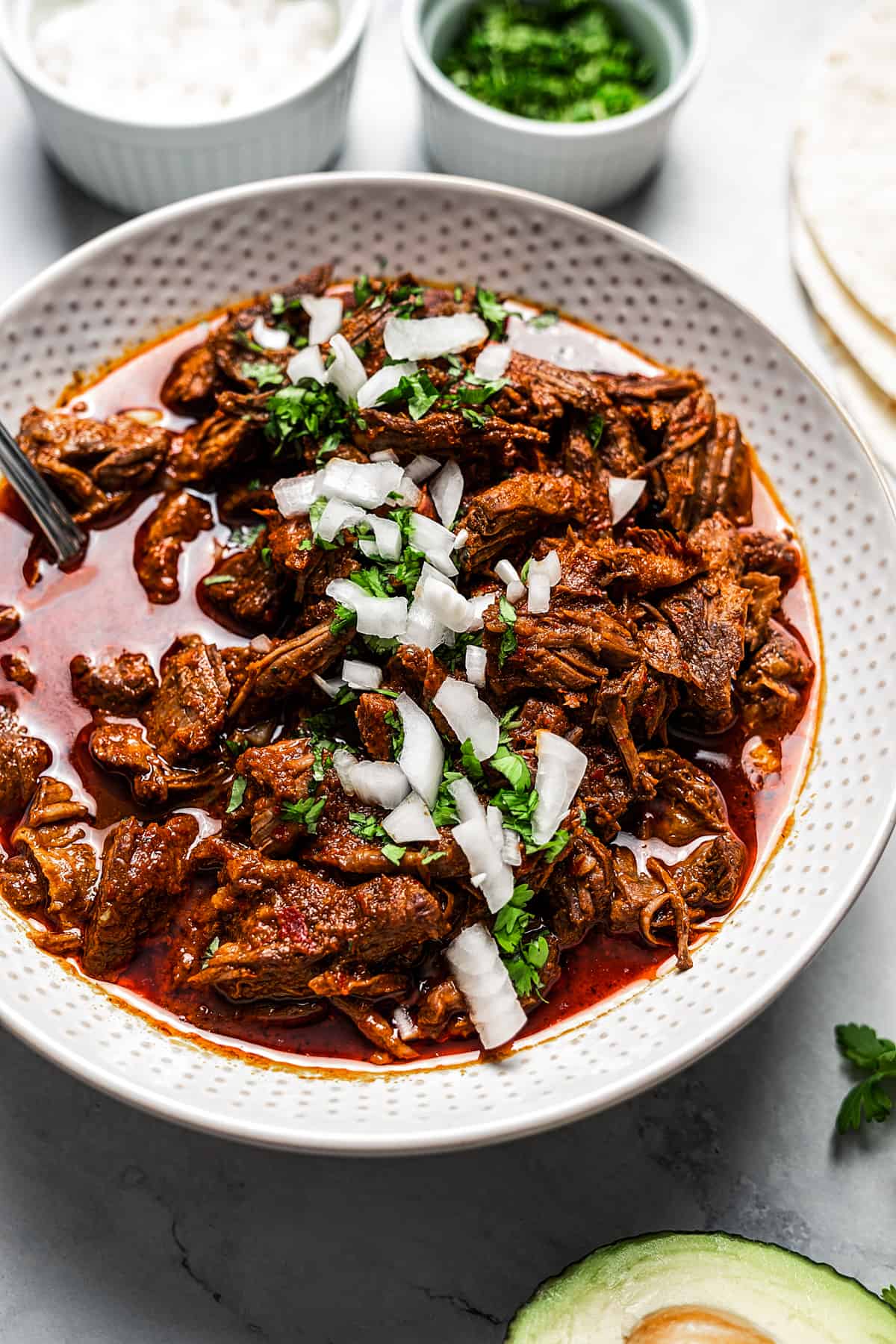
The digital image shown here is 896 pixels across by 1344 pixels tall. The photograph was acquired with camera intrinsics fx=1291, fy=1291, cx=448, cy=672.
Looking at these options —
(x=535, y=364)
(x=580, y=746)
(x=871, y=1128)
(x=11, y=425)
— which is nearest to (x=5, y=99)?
(x=11, y=425)

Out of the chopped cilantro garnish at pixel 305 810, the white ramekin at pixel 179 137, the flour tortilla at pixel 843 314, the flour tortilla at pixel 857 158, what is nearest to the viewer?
the chopped cilantro garnish at pixel 305 810

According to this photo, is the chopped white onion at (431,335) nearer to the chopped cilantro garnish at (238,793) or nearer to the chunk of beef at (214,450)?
the chunk of beef at (214,450)

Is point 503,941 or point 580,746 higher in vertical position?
point 580,746

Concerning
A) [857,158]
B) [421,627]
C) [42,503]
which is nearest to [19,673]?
[42,503]

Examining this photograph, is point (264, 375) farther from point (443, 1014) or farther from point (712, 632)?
point (443, 1014)

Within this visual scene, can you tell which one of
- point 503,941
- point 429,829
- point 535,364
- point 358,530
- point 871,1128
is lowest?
point 871,1128

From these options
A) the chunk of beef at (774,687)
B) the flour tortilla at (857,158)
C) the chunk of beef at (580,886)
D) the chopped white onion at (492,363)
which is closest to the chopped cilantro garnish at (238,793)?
the chunk of beef at (580,886)

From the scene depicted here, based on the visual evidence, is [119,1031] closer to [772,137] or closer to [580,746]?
[580,746]
